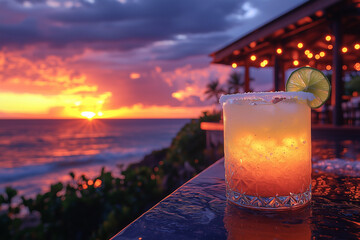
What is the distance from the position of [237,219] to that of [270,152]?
0.78 feet

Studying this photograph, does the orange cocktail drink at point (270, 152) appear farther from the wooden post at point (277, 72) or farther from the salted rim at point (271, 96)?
the wooden post at point (277, 72)

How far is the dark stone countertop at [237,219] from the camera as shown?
1.66ft

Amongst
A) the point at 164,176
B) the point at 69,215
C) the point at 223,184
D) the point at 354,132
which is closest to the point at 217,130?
the point at 164,176

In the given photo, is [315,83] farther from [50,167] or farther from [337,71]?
[50,167]

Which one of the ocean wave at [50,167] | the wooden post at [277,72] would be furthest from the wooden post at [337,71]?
the ocean wave at [50,167]

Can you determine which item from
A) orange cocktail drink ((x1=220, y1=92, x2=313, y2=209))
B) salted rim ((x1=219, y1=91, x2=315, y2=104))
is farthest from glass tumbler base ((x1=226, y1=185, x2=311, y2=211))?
salted rim ((x1=219, y1=91, x2=315, y2=104))

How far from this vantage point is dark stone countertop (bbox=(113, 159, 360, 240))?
0.51 m

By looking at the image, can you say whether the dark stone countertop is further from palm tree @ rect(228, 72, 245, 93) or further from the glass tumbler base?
palm tree @ rect(228, 72, 245, 93)

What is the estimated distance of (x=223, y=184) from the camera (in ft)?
2.94

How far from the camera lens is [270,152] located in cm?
75

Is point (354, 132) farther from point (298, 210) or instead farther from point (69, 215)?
point (298, 210)

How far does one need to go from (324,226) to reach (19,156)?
44.3 m

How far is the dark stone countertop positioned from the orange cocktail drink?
5 centimetres

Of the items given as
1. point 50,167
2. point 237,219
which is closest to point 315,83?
point 237,219
